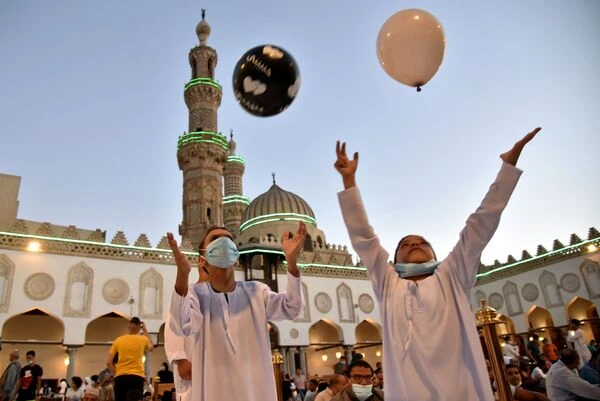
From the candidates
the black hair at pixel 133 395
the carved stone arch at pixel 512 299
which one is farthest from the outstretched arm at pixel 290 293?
the carved stone arch at pixel 512 299

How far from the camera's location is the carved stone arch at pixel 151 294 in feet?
46.9

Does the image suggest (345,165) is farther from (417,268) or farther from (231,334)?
(231,334)

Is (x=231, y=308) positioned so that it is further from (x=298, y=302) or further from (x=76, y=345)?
(x=76, y=345)

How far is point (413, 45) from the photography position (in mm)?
3494

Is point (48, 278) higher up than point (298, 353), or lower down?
higher up

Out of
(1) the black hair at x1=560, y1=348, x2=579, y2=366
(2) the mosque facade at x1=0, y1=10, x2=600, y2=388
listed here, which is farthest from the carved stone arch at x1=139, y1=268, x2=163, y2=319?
(1) the black hair at x1=560, y1=348, x2=579, y2=366

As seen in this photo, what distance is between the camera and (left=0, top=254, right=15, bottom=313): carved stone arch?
1231 centimetres

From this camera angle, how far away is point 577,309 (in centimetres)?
1786

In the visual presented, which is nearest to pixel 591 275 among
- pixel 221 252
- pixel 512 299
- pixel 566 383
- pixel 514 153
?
pixel 512 299

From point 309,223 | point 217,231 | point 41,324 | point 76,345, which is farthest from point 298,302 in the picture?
point 309,223

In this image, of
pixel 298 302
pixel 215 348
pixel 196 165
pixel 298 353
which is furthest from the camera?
pixel 196 165

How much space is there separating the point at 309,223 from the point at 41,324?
15.0m

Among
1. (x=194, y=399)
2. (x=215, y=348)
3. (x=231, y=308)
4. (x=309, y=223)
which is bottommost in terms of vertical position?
(x=194, y=399)

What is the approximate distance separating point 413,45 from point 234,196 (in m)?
28.9
